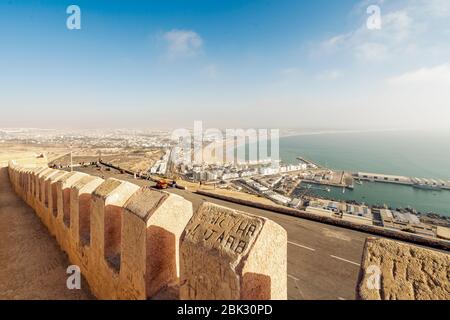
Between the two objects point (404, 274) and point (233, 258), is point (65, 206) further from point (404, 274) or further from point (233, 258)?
point (404, 274)

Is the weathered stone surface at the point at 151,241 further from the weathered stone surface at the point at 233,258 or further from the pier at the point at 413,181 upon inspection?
the pier at the point at 413,181

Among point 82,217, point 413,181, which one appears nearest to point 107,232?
point 82,217

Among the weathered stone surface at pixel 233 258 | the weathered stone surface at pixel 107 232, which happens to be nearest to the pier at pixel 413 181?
the weathered stone surface at pixel 107 232

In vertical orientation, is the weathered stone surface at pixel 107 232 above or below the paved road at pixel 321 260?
above

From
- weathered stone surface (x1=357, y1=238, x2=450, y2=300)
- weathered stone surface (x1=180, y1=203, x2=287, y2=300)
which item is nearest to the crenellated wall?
weathered stone surface (x1=180, y1=203, x2=287, y2=300)
